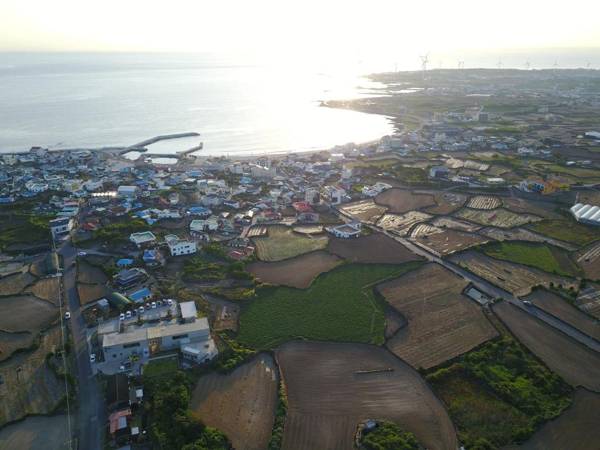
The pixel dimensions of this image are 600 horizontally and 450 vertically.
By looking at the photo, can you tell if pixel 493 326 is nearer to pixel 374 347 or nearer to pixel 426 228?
pixel 374 347

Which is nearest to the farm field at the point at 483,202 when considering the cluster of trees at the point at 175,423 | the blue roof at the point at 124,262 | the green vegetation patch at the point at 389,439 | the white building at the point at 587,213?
the white building at the point at 587,213

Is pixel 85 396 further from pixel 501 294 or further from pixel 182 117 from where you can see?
pixel 182 117

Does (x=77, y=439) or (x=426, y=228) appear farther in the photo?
(x=426, y=228)

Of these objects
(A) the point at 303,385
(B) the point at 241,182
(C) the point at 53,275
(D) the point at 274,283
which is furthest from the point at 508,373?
(B) the point at 241,182

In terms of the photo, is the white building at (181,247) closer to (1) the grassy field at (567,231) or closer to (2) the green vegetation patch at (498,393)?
(2) the green vegetation patch at (498,393)

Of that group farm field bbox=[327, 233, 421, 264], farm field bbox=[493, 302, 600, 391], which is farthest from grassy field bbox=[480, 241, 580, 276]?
farm field bbox=[493, 302, 600, 391]
